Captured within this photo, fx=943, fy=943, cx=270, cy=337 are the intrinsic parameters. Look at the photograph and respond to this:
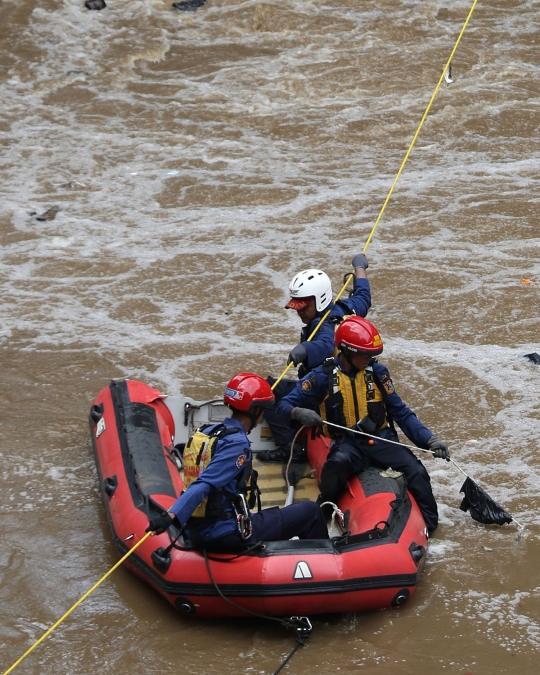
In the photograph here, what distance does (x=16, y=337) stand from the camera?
7629 mm

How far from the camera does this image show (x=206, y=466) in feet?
13.3

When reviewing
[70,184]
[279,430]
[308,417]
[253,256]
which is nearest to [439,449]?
[308,417]

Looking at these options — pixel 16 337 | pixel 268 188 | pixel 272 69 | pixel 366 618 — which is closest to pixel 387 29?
pixel 272 69

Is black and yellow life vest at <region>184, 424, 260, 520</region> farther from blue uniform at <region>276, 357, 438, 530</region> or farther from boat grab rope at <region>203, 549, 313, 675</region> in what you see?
blue uniform at <region>276, 357, 438, 530</region>

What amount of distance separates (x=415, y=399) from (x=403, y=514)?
2162 mm

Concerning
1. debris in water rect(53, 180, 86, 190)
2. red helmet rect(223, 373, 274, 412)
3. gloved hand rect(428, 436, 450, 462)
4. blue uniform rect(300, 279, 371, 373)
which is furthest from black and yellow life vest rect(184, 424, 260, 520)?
debris in water rect(53, 180, 86, 190)

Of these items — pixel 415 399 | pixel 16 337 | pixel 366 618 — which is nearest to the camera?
pixel 366 618

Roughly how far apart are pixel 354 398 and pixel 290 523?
28.5 inches

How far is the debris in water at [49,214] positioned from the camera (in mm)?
9852

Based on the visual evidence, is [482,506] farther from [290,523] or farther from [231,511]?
[231,511]

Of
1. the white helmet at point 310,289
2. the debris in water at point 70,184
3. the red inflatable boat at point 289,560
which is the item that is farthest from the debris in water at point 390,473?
the debris in water at point 70,184

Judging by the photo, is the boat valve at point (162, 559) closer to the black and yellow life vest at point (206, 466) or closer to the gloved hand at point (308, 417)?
the black and yellow life vest at point (206, 466)

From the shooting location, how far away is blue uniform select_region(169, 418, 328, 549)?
3.92 metres

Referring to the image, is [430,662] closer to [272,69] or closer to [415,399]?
[415,399]
